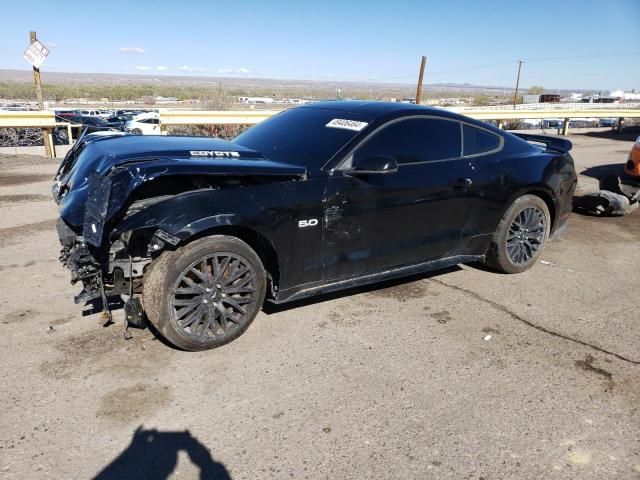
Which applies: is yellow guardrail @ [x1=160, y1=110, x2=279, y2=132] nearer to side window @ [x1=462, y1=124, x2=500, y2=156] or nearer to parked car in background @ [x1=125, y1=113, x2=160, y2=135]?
parked car in background @ [x1=125, y1=113, x2=160, y2=135]

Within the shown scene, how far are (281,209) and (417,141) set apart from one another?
4.88 ft

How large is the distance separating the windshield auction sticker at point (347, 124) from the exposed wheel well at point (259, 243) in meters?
1.23

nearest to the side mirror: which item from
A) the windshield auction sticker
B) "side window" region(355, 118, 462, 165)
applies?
"side window" region(355, 118, 462, 165)

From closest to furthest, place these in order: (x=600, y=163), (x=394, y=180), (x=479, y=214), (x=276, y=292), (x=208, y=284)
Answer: (x=208, y=284) → (x=276, y=292) → (x=394, y=180) → (x=479, y=214) → (x=600, y=163)

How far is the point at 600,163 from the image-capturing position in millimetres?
13484

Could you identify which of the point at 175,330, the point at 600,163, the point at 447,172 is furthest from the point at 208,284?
the point at 600,163

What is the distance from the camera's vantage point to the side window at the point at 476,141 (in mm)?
4645

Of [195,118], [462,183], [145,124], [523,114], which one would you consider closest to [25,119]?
[195,118]

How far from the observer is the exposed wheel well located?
11.2ft

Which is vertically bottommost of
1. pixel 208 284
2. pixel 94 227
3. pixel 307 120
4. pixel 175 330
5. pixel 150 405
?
pixel 150 405

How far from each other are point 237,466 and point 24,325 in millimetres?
2364

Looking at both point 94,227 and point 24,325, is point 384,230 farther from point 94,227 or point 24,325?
point 24,325

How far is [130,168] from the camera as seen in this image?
3180mm

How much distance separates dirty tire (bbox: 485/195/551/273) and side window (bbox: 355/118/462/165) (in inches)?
36.7
